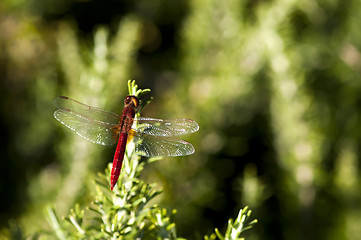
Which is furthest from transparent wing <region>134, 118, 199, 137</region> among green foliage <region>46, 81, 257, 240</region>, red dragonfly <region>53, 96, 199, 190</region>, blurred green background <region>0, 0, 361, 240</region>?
green foliage <region>46, 81, 257, 240</region>

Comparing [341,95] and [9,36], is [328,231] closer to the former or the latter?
[341,95]

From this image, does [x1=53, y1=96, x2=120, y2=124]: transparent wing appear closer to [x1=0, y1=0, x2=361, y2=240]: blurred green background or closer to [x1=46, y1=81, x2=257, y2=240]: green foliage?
[x1=0, y1=0, x2=361, y2=240]: blurred green background

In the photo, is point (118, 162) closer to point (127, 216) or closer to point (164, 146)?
point (127, 216)

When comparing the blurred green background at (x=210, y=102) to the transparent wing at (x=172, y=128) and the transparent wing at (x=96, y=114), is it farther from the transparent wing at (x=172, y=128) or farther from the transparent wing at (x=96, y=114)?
the transparent wing at (x=172, y=128)

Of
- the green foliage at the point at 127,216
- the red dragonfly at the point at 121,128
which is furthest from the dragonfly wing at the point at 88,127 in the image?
the green foliage at the point at 127,216

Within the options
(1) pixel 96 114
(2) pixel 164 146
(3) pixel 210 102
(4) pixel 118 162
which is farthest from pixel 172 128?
(3) pixel 210 102

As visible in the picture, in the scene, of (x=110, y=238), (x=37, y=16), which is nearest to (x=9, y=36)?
(x=37, y=16)
